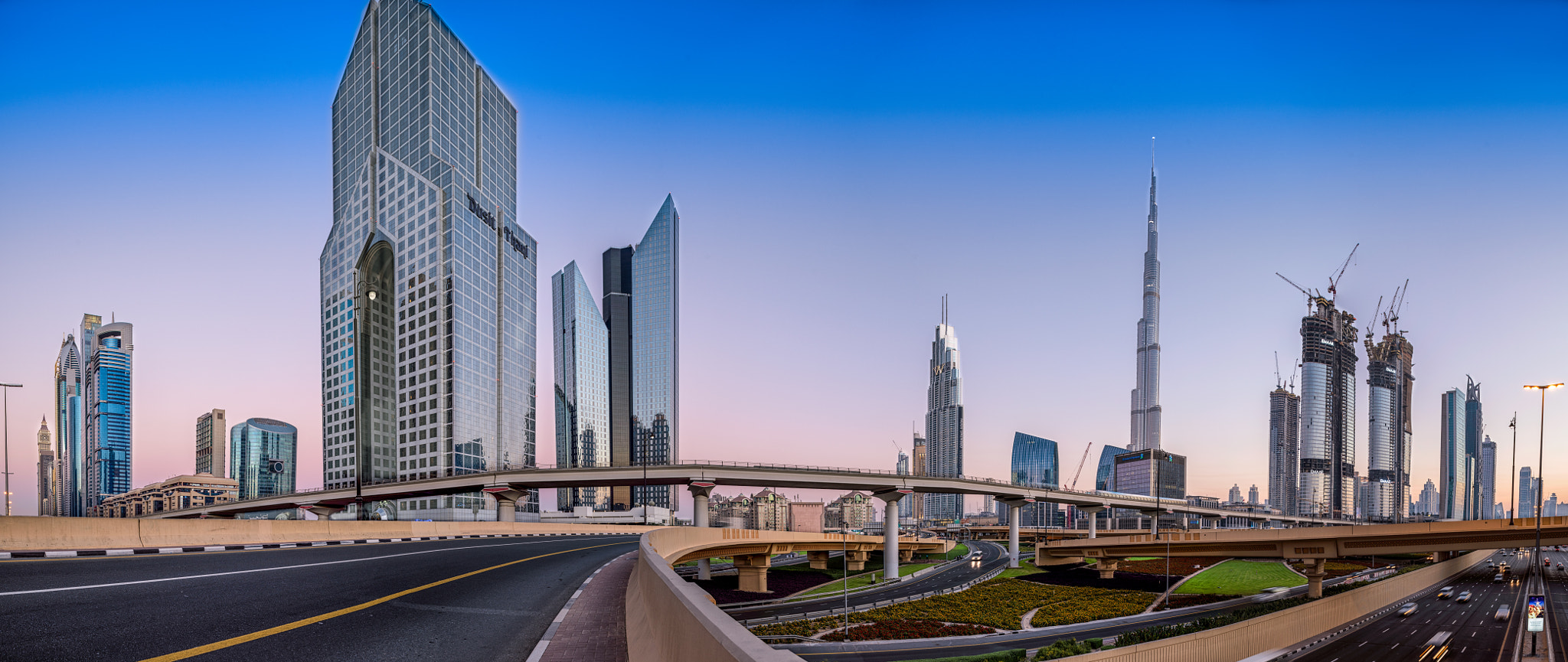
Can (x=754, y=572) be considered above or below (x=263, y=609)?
below

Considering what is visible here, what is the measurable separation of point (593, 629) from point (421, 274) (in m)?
169

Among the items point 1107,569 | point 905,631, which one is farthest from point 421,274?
point 1107,569

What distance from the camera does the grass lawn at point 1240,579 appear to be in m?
90.5

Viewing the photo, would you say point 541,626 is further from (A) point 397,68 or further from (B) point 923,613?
(A) point 397,68

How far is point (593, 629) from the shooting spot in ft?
39.7

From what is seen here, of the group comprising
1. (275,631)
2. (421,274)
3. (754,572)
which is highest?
(421,274)

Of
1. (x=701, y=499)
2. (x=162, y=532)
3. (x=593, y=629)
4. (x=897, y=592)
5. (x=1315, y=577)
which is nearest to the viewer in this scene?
(x=593, y=629)

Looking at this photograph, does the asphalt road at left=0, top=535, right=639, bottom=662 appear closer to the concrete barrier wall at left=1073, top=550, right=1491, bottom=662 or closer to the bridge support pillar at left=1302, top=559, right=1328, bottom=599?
the concrete barrier wall at left=1073, top=550, right=1491, bottom=662

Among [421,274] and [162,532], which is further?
[421,274]

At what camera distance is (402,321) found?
166 meters

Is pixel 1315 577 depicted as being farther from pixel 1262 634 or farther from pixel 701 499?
pixel 701 499

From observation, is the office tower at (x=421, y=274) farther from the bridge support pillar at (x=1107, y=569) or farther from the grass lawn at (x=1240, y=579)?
the grass lawn at (x=1240, y=579)

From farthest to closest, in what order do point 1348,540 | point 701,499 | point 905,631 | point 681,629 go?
1. point 701,499
2. point 1348,540
3. point 905,631
4. point 681,629

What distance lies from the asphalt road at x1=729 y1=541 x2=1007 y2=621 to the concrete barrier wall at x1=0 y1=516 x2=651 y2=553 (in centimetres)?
2972
